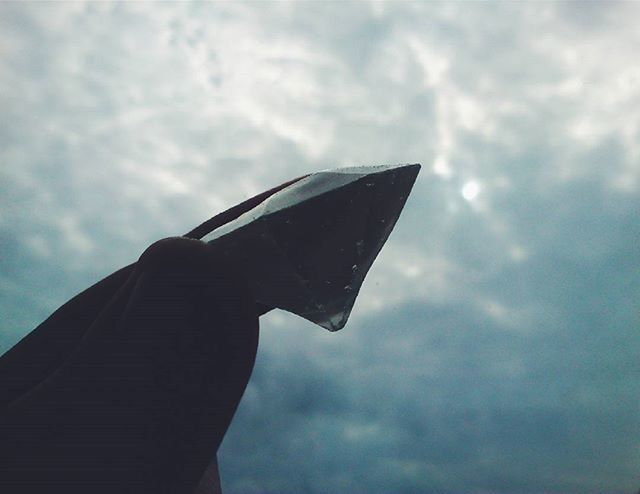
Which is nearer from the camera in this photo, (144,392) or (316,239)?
(144,392)

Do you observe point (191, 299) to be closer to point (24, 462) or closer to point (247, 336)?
point (247, 336)

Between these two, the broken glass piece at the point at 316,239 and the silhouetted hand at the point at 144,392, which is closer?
the silhouetted hand at the point at 144,392

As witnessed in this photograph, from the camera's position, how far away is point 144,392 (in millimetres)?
2850

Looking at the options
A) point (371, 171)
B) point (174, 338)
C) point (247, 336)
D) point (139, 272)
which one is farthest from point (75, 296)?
point (371, 171)

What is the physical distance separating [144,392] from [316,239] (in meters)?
1.42

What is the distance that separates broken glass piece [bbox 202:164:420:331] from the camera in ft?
11.1

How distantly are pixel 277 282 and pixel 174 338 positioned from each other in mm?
853

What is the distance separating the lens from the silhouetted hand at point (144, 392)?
2.80 metres

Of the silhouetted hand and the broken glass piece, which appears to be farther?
the broken glass piece

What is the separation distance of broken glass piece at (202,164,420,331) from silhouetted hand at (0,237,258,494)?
17.4 inches

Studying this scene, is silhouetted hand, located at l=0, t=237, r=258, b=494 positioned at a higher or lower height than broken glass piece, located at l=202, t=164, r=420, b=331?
lower

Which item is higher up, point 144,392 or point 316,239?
point 316,239

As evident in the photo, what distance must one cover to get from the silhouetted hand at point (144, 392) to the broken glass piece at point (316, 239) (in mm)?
442

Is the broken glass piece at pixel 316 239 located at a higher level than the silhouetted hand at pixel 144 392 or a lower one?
higher
